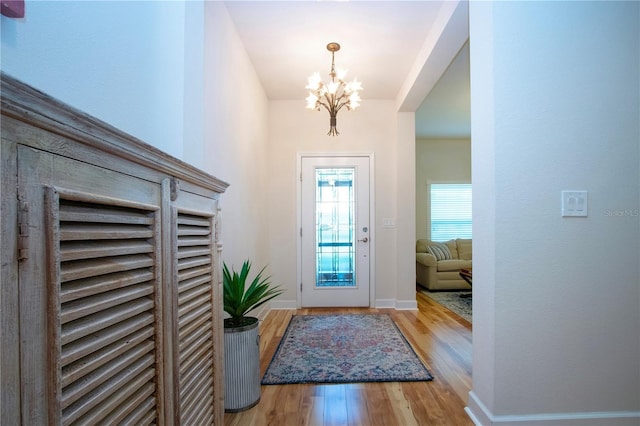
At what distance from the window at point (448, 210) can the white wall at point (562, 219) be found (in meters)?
4.98

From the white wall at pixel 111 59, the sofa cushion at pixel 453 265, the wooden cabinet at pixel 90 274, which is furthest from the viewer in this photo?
the sofa cushion at pixel 453 265

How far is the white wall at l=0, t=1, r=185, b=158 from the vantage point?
3.01 feet

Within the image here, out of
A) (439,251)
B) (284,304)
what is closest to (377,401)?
(284,304)

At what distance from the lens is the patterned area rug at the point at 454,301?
160 inches

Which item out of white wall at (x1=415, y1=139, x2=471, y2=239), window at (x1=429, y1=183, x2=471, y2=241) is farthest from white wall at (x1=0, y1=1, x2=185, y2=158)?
window at (x1=429, y1=183, x2=471, y2=241)

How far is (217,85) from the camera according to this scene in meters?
2.35

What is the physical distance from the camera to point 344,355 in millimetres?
2602

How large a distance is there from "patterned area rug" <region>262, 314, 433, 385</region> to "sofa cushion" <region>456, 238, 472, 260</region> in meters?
2.87

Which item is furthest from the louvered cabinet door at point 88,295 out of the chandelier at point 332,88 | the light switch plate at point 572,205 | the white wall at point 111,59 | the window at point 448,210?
the window at point 448,210

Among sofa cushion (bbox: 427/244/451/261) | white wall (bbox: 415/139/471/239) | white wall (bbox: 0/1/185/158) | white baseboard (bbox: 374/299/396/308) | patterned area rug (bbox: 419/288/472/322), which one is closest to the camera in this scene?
white wall (bbox: 0/1/185/158)

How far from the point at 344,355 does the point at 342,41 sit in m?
2.66

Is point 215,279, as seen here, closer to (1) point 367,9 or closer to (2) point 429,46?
(1) point 367,9

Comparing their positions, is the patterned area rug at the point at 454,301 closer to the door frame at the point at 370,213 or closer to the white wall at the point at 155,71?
the door frame at the point at 370,213

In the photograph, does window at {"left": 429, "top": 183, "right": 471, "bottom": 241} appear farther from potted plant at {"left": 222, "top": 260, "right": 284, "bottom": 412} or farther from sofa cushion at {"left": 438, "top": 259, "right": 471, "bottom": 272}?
potted plant at {"left": 222, "top": 260, "right": 284, "bottom": 412}
